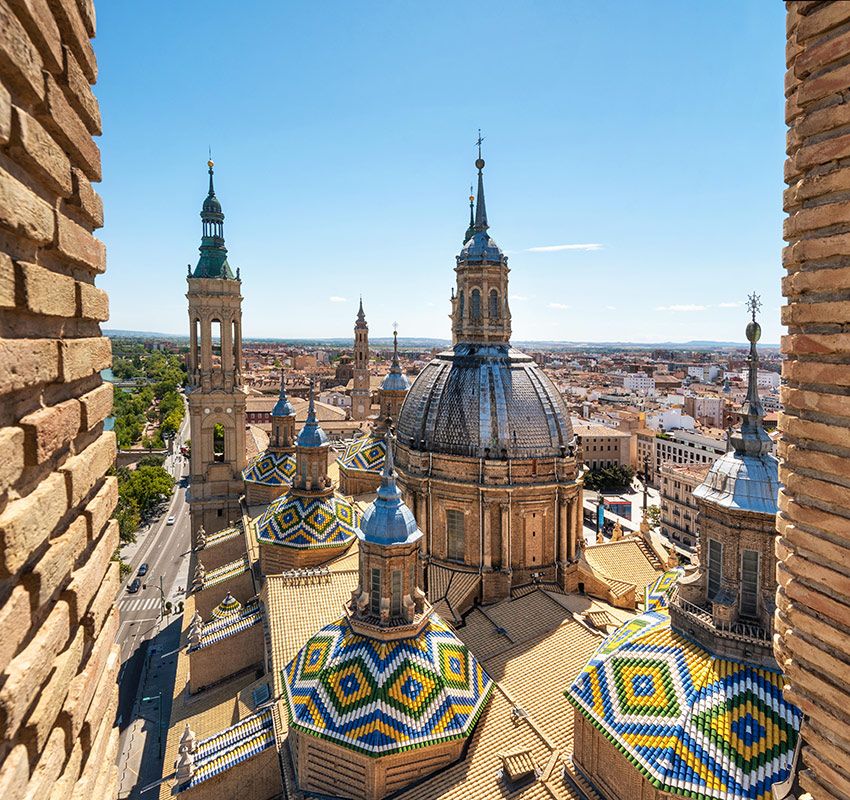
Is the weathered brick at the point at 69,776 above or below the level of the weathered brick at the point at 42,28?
below

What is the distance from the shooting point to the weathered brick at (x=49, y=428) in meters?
3.32

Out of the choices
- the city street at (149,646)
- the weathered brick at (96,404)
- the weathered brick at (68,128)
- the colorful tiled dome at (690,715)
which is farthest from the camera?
the city street at (149,646)

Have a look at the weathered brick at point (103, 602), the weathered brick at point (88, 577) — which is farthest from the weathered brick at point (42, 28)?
the weathered brick at point (103, 602)

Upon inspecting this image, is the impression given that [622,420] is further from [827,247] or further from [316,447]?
[827,247]

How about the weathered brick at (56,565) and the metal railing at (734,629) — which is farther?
the metal railing at (734,629)

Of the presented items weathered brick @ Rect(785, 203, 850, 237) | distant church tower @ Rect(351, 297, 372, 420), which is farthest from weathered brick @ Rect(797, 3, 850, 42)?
distant church tower @ Rect(351, 297, 372, 420)

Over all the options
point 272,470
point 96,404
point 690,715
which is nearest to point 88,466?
point 96,404

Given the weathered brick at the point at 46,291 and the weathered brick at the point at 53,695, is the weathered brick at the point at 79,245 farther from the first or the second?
the weathered brick at the point at 53,695

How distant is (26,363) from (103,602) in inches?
93.8

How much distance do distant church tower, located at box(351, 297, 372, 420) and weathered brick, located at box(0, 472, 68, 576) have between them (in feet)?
200

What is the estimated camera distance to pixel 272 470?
112 feet

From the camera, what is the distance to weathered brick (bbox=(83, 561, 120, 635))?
175 inches

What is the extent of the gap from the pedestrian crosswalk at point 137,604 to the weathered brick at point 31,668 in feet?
122

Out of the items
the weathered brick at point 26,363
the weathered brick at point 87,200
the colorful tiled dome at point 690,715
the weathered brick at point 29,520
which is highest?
the weathered brick at point 87,200
